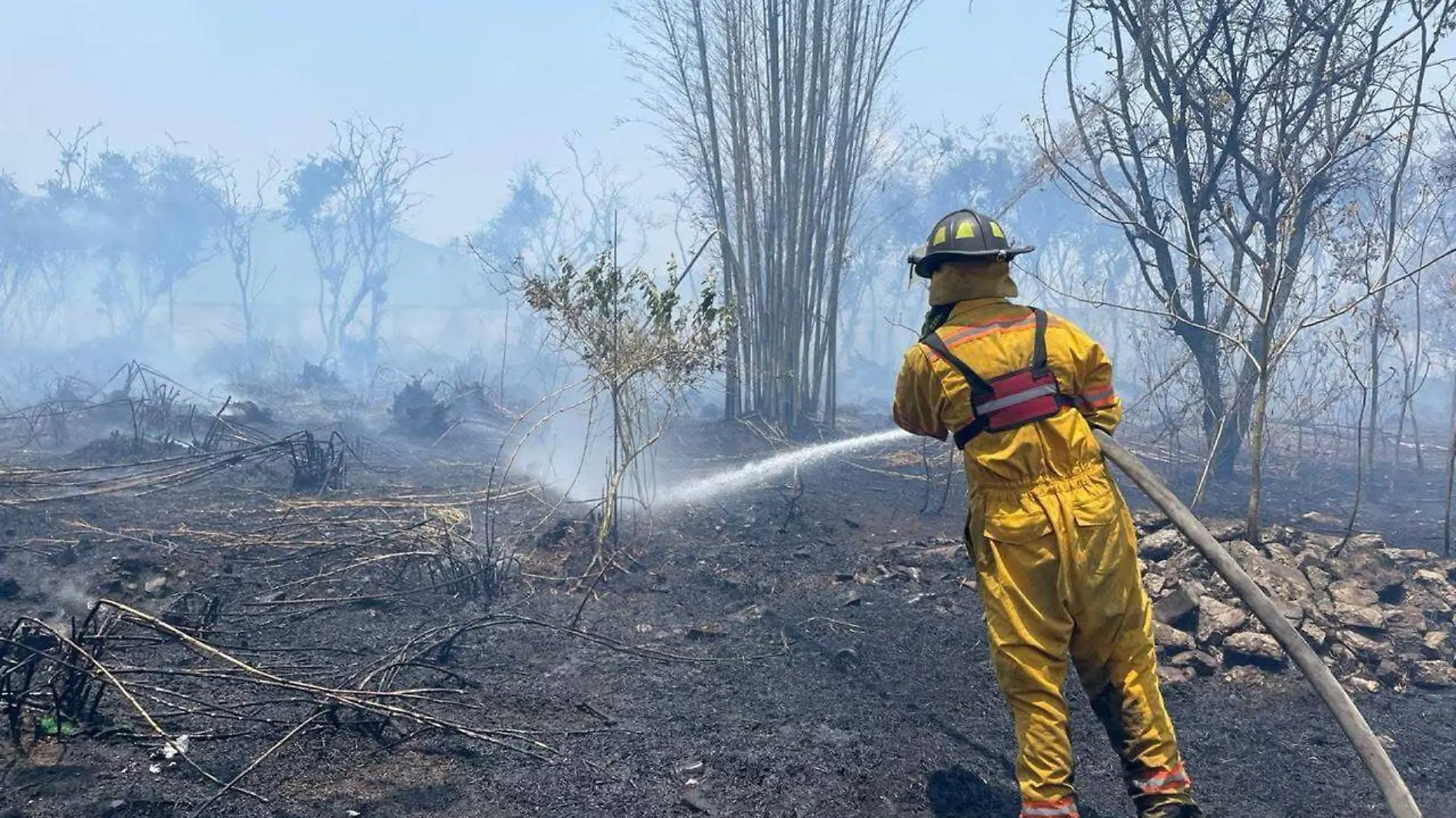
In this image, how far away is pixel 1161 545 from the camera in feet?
17.2

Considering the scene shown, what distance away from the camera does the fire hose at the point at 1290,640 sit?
2.36m

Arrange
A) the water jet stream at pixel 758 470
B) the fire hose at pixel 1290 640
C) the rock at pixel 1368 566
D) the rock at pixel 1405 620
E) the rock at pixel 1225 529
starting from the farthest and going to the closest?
1. the water jet stream at pixel 758 470
2. the rock at pixel 1225 529
3. the rock at pixel 1368 566
4. the rock at pixel 1405 620
5. the fire hose at pixel 1290 640

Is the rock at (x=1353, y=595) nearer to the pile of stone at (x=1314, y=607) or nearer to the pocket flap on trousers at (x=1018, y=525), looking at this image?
the pile of stone at (x=1314, y=607)

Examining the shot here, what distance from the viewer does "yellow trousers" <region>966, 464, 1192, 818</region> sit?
2574 mm

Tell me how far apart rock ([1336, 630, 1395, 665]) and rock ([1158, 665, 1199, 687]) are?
90cm

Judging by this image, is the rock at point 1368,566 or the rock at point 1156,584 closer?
the rock at point 1156,584

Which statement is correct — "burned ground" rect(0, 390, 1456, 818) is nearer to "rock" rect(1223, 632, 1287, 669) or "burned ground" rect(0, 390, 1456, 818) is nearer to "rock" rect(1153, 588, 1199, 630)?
"rock" rect(1223, 632, 1287, 669)

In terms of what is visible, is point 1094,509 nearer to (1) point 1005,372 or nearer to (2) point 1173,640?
(1) point 1005,372

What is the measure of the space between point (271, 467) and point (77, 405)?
6.29 m

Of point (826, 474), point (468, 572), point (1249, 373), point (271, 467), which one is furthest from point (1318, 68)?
point (271, 467)

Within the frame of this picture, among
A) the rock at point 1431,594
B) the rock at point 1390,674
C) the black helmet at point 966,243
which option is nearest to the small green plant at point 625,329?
the black helmet at point 966,243

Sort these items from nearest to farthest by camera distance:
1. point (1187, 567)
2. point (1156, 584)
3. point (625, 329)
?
point (1156, 584) < point (1187, 567) < point (625, 329)

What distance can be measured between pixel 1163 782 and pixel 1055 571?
2.33ft

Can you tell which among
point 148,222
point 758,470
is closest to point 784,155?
point 758,470
